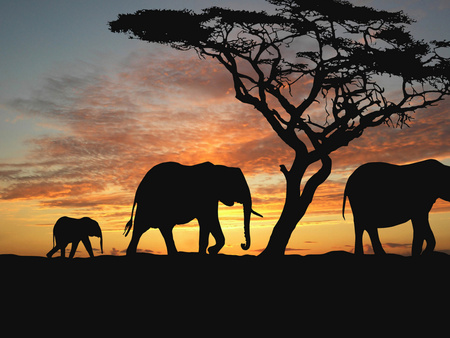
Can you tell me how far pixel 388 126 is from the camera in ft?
66.4

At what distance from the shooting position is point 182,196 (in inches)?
644

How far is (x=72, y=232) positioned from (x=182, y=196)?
11.6 m

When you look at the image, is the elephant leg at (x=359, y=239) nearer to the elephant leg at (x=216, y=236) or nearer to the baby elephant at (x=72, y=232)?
the elephant leg at (x=216, y=236)

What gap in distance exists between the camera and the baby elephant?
25.4 metres

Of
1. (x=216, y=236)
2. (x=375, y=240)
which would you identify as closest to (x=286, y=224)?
(x=375, y=240)

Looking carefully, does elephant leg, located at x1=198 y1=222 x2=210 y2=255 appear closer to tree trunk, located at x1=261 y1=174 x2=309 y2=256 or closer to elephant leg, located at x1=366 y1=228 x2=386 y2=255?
tree trunk, located at x1=261 y1=174 x2=309 y2=256

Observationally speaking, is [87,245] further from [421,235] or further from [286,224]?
[421,235]

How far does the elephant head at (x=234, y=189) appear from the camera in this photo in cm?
1673

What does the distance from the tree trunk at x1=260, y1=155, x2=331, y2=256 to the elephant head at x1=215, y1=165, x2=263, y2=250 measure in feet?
4.87

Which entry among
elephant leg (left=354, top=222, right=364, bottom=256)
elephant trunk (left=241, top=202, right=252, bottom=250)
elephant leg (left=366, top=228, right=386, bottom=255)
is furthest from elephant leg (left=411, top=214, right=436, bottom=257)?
elephant trunk (left=241, top=202, right=252, bottom=250)

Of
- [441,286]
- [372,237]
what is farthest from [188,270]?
[372,237]

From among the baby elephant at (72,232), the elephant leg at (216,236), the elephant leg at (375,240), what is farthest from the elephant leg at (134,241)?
the baby elephant at (72,232)

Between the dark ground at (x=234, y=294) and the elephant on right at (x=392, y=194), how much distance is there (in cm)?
349

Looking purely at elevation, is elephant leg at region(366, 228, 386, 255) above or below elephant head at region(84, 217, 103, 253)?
below
